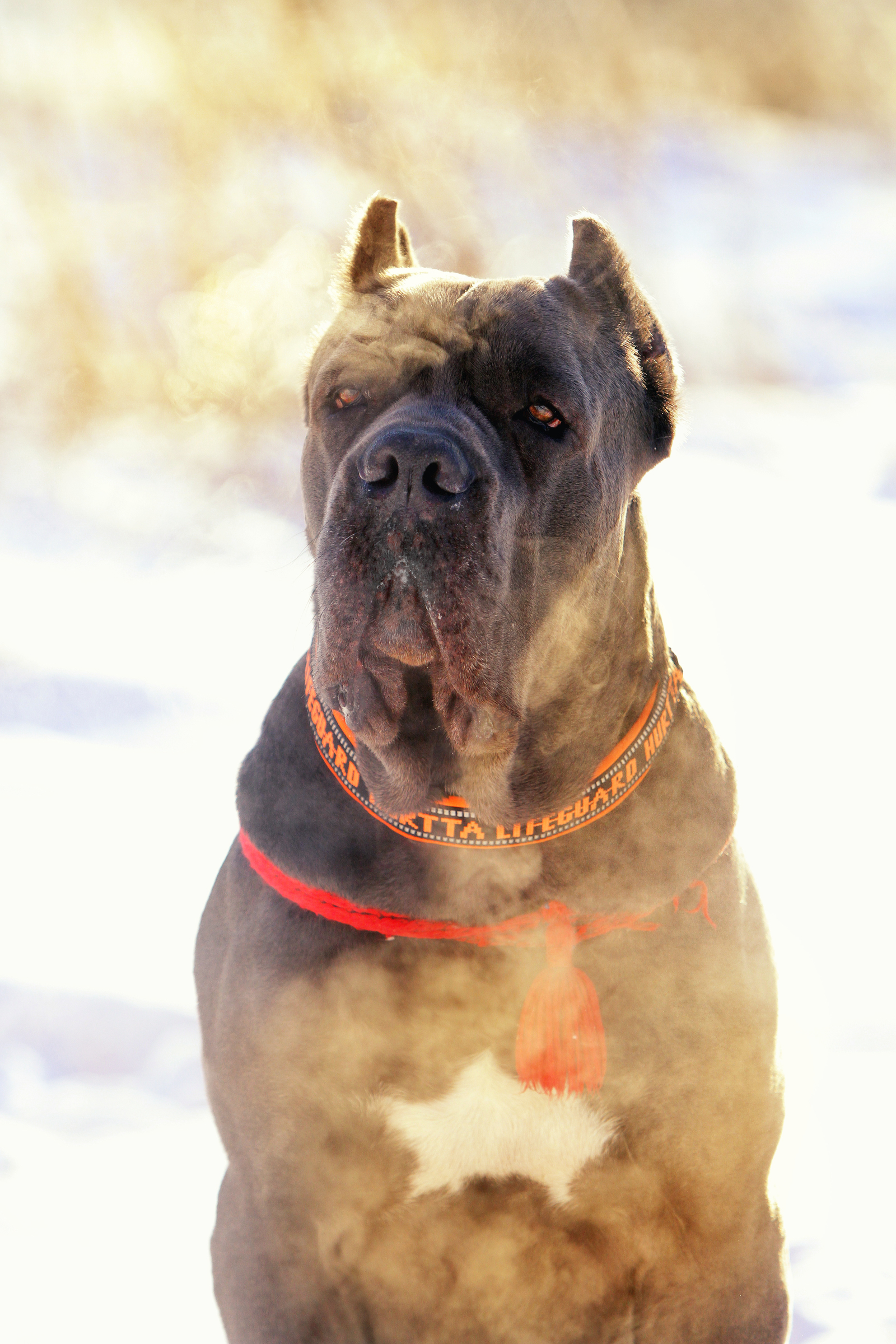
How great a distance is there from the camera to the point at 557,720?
1.60 meters

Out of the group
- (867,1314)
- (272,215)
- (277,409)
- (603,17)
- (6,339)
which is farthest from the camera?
(277,409)

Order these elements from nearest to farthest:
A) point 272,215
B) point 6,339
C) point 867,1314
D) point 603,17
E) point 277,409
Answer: point 603,17 < point 867,1314 < point 272,215 < point 6,339 < point 277,409

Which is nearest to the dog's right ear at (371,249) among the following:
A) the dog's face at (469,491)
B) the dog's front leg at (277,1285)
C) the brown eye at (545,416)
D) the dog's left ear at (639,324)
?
the dog's face at (469,491)

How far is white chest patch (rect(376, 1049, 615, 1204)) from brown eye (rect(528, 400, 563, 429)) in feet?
2.79

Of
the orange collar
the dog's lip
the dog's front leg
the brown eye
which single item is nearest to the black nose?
the dog's lip

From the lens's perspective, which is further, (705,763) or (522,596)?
(705,763)

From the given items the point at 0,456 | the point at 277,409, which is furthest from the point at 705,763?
the point at 0,456

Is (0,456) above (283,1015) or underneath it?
above

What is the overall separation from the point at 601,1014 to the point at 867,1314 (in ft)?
3.52

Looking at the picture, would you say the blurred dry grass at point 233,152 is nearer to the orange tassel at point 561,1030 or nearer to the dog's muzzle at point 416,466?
the dog's muzzle at point 416,466

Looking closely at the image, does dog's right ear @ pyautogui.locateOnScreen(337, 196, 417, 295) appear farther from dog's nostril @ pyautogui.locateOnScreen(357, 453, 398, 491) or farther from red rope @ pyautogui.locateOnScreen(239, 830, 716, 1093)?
red rope @ pyautogui.locateOnScreen(239, 830, 716, 1093)

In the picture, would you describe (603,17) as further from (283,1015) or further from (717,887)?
(283,1015)

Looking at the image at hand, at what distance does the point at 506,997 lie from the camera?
1.57 meters

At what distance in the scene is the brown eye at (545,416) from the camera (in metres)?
1.52
